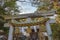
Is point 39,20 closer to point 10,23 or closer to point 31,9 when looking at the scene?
point 10,23

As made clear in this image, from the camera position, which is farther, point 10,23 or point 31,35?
point 31,35

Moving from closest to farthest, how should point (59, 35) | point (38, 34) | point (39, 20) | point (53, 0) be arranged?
point (59, 35), point (39, 20), point (38, 34), point (53, 0)

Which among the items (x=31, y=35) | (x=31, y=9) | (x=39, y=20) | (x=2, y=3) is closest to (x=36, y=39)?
(x=31, y=35)

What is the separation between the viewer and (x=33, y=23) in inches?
231

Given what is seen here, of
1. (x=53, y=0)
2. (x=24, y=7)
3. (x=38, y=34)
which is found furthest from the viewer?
(x=24, y=7)

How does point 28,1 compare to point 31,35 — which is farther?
point 28,1

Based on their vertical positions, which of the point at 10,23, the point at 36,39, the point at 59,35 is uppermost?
the point at 10,23

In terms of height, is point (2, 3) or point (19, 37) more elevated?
point (2, 3)

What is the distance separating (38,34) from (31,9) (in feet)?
11.7

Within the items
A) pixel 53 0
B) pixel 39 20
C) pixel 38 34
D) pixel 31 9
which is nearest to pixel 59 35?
pixel 39 20

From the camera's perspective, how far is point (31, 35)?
6.96 metres

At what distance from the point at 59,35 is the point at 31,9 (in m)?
4.64

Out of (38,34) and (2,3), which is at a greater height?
(2,3)

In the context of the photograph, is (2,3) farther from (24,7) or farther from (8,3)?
(24,7)
